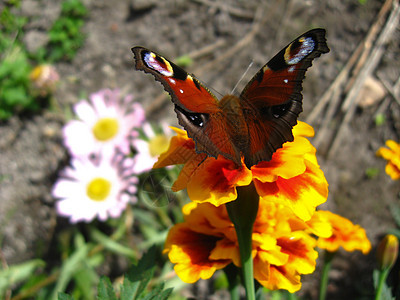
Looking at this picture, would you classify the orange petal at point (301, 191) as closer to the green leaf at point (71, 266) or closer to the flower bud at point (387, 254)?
the flower bud at point (387, 254)

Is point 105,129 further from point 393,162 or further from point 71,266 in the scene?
point 393,162

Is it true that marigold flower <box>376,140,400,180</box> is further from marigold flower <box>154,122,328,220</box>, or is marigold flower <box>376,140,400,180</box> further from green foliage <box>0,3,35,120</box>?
green foliage <box>0,3,35,120</box>

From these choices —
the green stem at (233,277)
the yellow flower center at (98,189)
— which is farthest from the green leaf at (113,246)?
the green stem at (233,277)

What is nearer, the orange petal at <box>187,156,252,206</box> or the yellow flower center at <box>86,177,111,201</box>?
the orange petal at <box>187,156,252,206</box>

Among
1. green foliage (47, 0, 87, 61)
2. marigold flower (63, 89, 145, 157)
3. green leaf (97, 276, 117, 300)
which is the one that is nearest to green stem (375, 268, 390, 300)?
green leaf (97, 276, 117, 300)

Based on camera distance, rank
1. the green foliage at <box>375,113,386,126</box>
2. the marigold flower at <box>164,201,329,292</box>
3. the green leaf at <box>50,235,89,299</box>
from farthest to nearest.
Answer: the green foliage at <box>375,113,386,126</box>
the green leaf at <box>50,235,89,299</box>
the marigold flower at <box>164,201,329,292</box>

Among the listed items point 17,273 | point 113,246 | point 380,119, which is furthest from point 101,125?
point 380,119
